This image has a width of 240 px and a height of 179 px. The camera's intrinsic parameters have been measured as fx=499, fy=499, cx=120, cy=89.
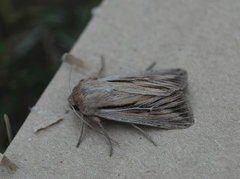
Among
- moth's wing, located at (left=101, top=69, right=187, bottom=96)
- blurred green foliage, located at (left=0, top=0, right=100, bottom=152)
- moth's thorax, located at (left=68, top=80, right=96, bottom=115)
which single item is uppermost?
moth's wing, located at (left=101, top=69, right=187, bottom=96)

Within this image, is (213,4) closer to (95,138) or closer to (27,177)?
(95,138)

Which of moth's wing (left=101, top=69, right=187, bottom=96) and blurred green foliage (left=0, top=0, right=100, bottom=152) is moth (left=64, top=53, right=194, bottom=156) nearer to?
moth's wing (left=101, top=69, right=187, bottom=96)

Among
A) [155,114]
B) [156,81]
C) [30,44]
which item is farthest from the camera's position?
[30,44]

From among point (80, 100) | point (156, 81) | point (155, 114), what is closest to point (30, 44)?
point (80, 100)

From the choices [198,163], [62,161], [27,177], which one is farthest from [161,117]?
[27,177]

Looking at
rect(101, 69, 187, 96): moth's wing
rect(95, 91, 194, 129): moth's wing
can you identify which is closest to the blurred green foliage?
rect(101, 69, 187, 96): moth's wing

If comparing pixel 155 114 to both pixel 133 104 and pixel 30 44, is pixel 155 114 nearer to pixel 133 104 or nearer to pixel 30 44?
pixel 133 104

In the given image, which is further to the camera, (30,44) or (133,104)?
(30,44)

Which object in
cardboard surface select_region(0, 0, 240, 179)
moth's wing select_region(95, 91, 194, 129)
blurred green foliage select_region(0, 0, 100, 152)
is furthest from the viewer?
blurred green foliage select_region(0, 0, 100, 152)
